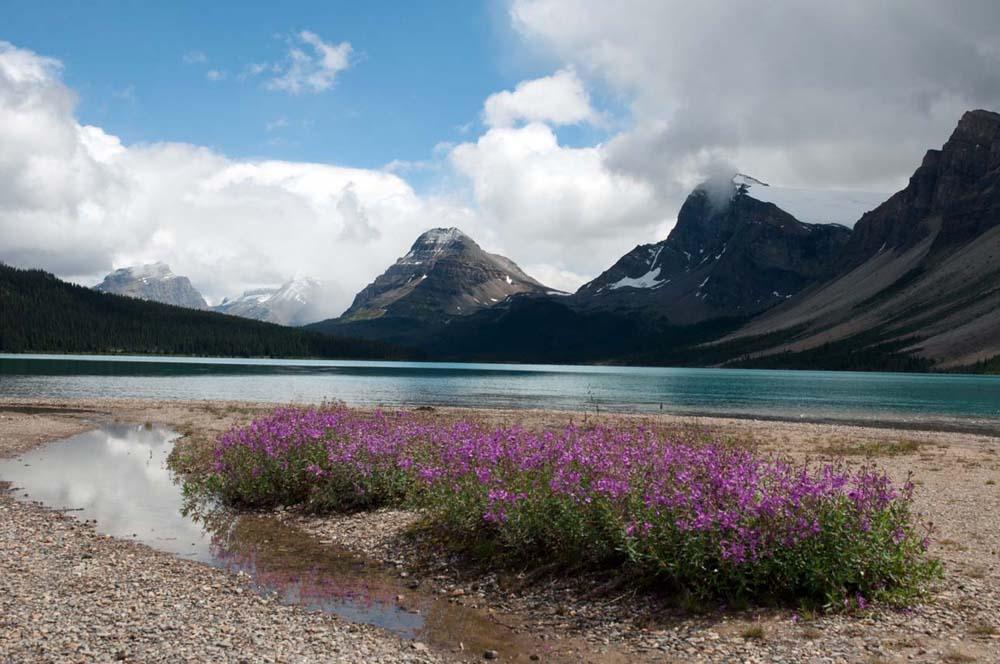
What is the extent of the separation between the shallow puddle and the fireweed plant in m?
2.19

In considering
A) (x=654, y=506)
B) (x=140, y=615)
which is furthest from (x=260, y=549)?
(x=654, y=506)

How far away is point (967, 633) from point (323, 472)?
16.2 meters

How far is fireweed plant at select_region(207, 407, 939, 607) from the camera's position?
1230 cm

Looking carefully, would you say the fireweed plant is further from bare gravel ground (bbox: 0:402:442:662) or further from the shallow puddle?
bare gravel ground (bbox: 0:402:442:662)

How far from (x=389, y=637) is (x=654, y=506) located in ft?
16.9

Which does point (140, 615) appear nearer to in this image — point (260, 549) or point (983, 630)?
point (260, 549)

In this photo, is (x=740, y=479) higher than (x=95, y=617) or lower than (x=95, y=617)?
higher

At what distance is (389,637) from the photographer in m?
12.2

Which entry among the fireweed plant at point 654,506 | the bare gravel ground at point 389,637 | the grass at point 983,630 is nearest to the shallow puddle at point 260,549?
the bare gravel ground at point 389,637

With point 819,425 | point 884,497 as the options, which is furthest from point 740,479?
point 819,425

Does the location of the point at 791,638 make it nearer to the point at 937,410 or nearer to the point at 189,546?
the point at 189,546

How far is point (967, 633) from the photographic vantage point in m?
11.3

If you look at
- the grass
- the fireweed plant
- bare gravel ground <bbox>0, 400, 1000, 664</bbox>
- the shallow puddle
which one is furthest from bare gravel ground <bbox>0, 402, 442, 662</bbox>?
the grass

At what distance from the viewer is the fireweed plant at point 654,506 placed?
1230 centimetres
